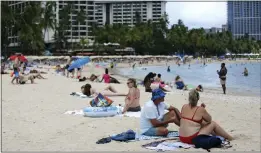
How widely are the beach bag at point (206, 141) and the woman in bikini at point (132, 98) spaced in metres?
3.09

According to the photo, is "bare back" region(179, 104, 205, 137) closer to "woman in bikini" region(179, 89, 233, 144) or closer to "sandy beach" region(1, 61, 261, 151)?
"woman in bikini" region(179, 89, 233, 144)

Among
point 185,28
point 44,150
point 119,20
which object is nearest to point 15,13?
point 44,150

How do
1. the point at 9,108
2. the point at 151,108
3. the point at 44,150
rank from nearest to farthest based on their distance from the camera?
1. the point at 44,150
2. the point at 151,108
3. the point at 9,108

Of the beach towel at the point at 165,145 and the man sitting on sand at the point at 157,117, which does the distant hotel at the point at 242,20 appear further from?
the beach towel at the point at 165,145

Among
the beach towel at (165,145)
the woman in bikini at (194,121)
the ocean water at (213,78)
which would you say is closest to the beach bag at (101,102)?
the beach towel at (165,145)

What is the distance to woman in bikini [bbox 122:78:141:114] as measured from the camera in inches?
351

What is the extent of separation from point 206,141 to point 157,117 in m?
1.13

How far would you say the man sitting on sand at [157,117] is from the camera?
6.68m

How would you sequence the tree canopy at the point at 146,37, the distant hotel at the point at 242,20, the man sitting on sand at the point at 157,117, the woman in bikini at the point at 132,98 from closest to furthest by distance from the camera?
the man sitting on sand at the point at 157,117
the woman in bikini at the point at 132,98
the distant hotel at the point at 242,20
the tree canopy at the point at 146,37

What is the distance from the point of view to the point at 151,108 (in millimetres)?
6688

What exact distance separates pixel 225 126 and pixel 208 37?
109m

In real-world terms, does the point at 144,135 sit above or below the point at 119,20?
below

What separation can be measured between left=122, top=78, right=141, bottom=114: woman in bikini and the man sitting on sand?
2119 millimetres

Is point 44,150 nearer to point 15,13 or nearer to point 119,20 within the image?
point 15,13
